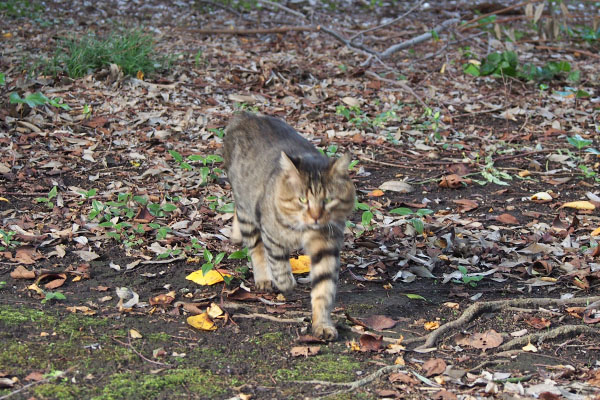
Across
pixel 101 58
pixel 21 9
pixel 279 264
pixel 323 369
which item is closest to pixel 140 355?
pixel 323 369

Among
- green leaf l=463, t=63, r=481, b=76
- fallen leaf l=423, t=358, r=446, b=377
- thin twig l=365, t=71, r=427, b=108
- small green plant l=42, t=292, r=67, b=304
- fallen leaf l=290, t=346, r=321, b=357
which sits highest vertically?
green leaf l=463, t=63, r=481, b=76

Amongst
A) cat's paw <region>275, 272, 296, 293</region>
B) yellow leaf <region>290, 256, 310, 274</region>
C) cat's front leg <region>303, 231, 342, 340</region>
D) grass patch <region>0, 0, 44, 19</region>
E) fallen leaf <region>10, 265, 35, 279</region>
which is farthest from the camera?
grass patch <region>0, 0, 44, 19</region>

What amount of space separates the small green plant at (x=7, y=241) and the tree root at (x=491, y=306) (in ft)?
9.95

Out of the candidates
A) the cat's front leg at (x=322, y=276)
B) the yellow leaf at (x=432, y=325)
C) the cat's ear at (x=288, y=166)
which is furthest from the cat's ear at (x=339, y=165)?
the yellow leaf at (x=432, y=325)

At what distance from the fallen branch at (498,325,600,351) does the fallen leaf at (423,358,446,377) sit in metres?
0.46

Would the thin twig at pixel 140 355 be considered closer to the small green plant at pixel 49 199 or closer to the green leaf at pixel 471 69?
the small green plant at pixel 49 199

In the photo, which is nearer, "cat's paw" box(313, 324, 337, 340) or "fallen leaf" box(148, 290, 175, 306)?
"cat's paw" box(313, 324, 337, 340)

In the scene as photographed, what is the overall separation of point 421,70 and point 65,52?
4971mm

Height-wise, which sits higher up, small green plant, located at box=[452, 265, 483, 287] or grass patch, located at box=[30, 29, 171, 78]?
grass patch, located at box=[30, 29, 171, 78]

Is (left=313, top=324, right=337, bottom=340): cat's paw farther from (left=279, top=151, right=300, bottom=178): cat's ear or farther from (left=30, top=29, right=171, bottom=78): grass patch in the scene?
(left=30, top=29, right=171, bottom=78): grass patch

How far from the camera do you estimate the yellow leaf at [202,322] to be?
4.48 m


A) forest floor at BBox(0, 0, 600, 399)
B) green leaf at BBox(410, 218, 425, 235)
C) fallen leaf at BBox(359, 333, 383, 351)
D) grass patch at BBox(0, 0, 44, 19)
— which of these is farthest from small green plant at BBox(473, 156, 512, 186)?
grass patch at BBox(0, 0, 44, 19)

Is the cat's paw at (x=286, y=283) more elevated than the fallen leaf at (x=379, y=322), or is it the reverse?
the cat's paw at (x=286, y=283)

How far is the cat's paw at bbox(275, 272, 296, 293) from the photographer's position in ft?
16.8
